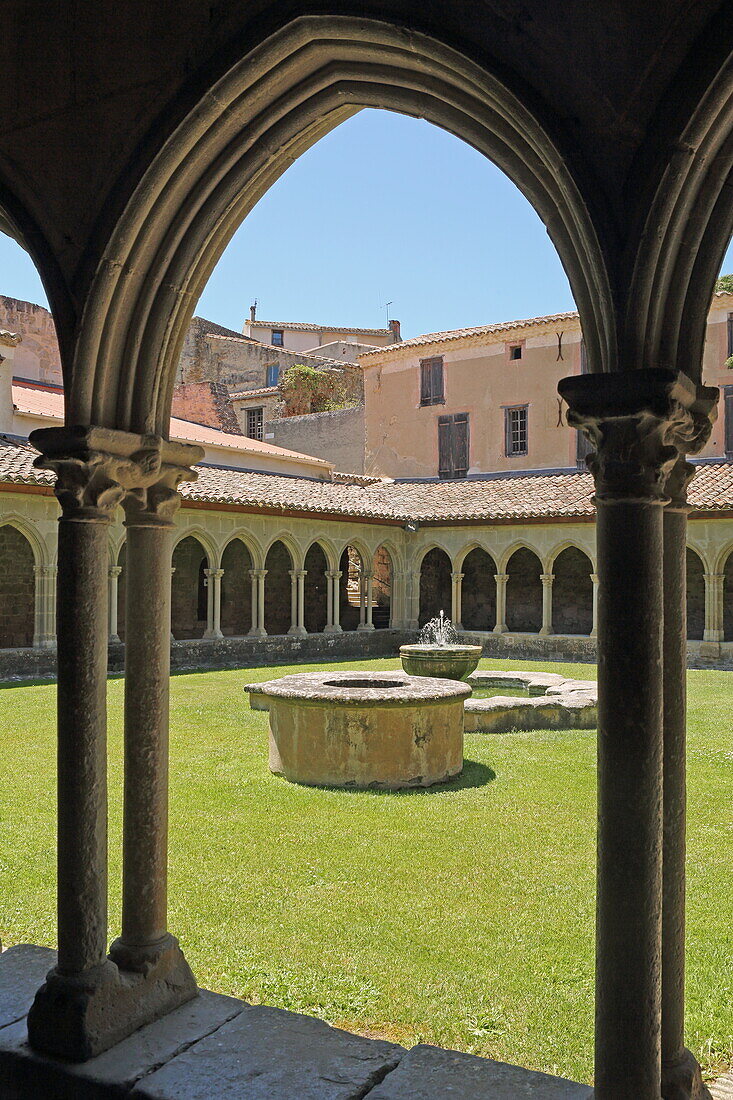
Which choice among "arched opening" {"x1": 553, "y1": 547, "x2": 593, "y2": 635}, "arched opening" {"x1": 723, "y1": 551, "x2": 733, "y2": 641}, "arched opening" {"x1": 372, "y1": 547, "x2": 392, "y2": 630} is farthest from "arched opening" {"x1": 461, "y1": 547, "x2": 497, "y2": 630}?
"arched opening" {"x1": 723, "y1": 551, "x2": 733, "y2": 641}

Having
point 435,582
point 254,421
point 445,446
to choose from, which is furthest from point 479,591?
point 254,421

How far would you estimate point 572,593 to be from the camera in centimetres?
2169

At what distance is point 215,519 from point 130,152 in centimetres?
1486

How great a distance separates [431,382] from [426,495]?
3.99 m

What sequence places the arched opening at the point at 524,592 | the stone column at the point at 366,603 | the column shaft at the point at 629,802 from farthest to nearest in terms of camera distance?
the arched opening at the point at 524,592, the stone column at the point at 366,603, the column shaft at the point at 629,802

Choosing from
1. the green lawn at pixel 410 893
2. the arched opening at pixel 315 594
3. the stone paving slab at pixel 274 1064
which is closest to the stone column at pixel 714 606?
the arched opening at pixel 315 594

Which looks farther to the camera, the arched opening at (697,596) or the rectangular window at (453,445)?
the rectangular window at (453,445)

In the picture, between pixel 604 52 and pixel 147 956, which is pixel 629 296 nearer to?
pixel 604 52

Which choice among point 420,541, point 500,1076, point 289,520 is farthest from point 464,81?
point 420,541

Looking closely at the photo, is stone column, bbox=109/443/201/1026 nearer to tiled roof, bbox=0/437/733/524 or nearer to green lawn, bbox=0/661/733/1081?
green lawn, bbox=0/661/733/1081

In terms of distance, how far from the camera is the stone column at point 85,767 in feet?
9.21

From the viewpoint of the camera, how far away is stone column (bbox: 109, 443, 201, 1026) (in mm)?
3037

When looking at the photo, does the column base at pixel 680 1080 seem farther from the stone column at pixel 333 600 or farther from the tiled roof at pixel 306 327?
the tiled roof at pixel 306 327

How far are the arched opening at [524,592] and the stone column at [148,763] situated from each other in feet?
63.4
